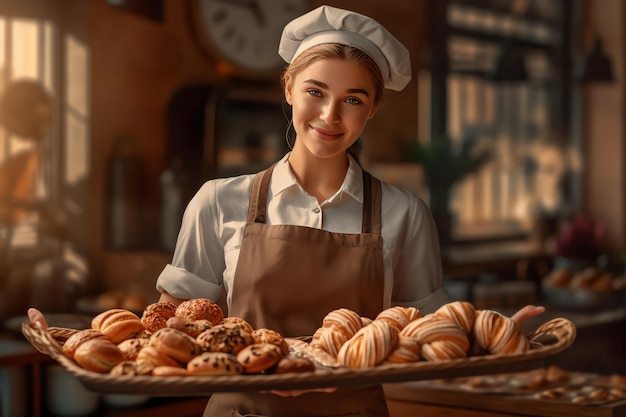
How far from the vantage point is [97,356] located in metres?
1.45

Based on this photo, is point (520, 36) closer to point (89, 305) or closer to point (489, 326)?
point (89, 305)

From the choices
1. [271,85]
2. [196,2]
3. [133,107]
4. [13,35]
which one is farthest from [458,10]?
[13,35]

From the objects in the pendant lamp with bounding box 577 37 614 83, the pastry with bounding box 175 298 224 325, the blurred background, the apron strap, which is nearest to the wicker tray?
the pastry with bounding box 175 298 224 325

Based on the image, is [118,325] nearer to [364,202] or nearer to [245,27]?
[364,202]

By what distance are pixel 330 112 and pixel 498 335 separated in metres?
0.51

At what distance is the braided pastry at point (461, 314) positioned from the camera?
64.2 inches

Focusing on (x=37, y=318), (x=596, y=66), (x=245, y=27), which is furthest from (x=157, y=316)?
(x=596, y=66)

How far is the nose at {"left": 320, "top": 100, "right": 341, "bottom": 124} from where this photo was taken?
1772 mm

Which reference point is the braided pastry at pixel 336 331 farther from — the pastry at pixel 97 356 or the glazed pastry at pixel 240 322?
the pastry at pixel 97 356

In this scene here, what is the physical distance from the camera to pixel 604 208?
7457mm

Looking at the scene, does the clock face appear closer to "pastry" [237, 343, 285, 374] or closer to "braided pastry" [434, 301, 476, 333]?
"braided pastry" [434, 301, 476, 333]

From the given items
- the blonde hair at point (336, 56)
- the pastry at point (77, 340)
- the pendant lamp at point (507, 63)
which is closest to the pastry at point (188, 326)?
the pastry at point (77, 340)

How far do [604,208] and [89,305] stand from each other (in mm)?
4930

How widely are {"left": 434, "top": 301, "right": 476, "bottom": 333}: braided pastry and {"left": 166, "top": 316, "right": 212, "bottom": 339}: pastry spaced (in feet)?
1.34
